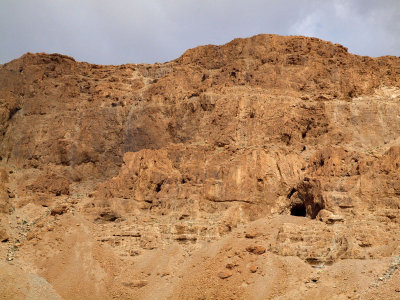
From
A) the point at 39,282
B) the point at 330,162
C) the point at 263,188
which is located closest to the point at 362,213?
the point at 330,162

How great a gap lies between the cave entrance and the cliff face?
133 millimetres

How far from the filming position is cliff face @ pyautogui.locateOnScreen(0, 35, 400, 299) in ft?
118

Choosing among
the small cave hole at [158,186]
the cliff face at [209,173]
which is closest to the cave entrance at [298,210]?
the cliff face at [209,173]

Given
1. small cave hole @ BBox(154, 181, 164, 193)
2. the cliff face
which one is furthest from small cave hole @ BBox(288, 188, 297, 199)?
small cave hole @ BBox(154, 181, 164, 193)

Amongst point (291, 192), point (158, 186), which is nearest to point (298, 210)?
point (291, 192)

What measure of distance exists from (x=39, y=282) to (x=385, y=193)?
80.7ft

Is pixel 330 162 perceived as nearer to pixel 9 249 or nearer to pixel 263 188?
pixel 263 188

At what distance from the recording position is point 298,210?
43469mm

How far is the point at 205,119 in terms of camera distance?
50031mm

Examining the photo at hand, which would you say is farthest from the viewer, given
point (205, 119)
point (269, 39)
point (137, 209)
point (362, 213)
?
point (269, 39)

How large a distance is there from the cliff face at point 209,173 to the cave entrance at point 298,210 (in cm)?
13

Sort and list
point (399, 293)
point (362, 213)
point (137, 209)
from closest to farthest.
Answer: point (399, 293), point (362, 213), point (137, 209)

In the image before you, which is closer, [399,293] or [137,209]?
[399,293]

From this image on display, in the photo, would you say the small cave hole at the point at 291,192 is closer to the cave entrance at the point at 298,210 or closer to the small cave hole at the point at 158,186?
the cave entrance at the point at 298,210
